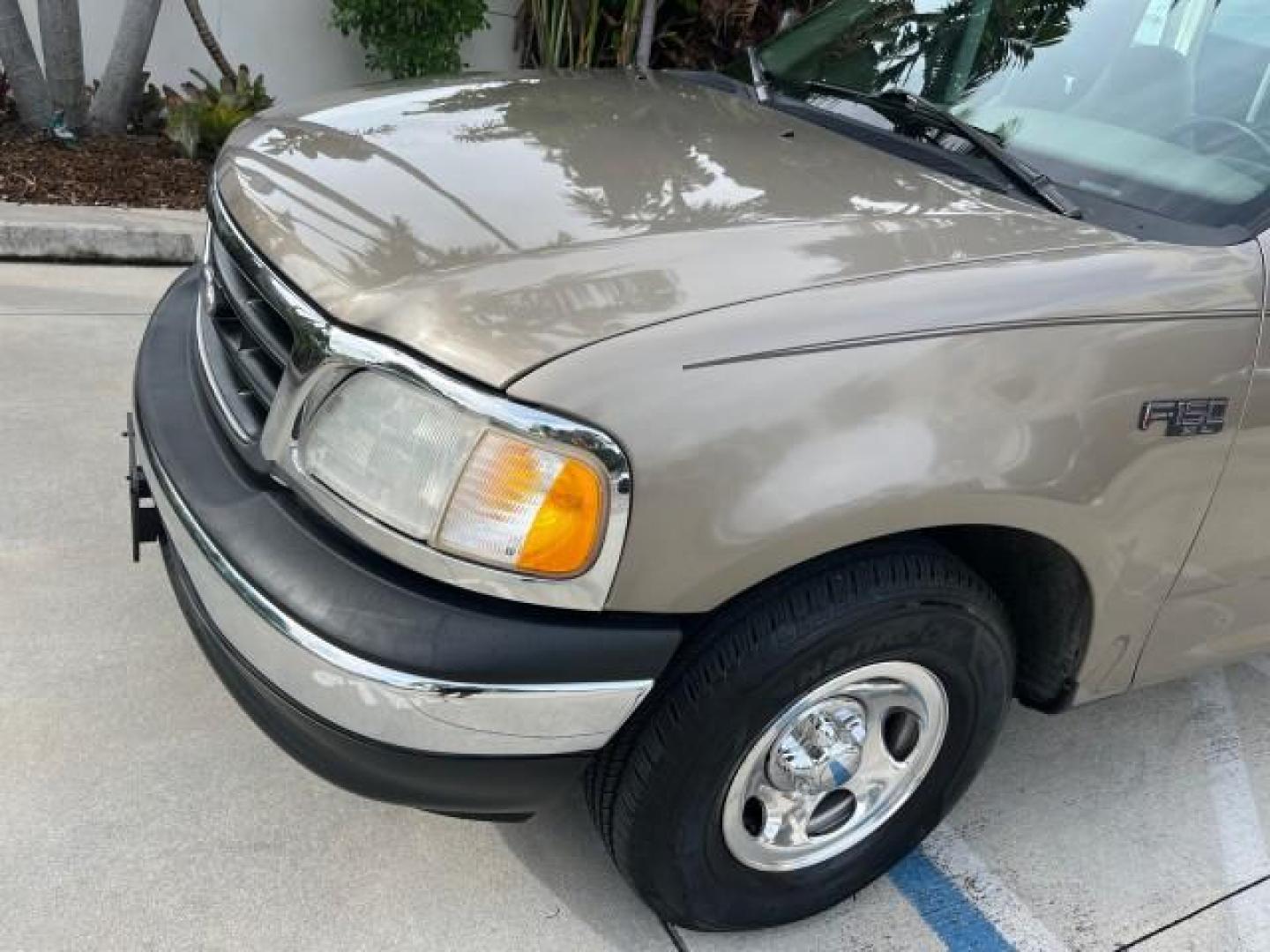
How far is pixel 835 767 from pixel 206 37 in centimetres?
586

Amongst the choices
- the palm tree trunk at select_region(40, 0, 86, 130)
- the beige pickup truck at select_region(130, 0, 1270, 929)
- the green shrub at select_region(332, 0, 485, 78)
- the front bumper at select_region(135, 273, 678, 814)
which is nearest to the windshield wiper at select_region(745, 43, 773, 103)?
the beige pickup truck at select_region(130, 0, 1270, 929)

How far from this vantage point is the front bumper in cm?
167

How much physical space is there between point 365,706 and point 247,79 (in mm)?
5735

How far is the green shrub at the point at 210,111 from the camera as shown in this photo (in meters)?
6.12

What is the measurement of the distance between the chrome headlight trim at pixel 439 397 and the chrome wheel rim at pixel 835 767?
52 cm

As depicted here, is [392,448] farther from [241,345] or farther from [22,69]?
[22,69]

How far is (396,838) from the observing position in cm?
234

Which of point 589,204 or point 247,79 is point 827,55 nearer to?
point 589,204

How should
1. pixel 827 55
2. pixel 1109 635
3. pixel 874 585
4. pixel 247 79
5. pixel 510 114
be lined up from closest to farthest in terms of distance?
pixel 874 585, pixel 1109 635, pixel 510 114, pixel 827 55, pixel 247 79

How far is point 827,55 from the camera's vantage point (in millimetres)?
3078

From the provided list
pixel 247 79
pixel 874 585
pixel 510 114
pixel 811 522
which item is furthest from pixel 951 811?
pixel 247 79

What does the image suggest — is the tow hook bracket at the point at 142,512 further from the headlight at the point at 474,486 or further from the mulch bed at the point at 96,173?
the mulch bed at the point at 96,173

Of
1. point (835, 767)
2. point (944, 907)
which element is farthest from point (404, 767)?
point (944, 907)

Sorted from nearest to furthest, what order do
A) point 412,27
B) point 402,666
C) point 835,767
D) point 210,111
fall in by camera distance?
point 402,666
point 835,767
point 210,111
point 412,27
